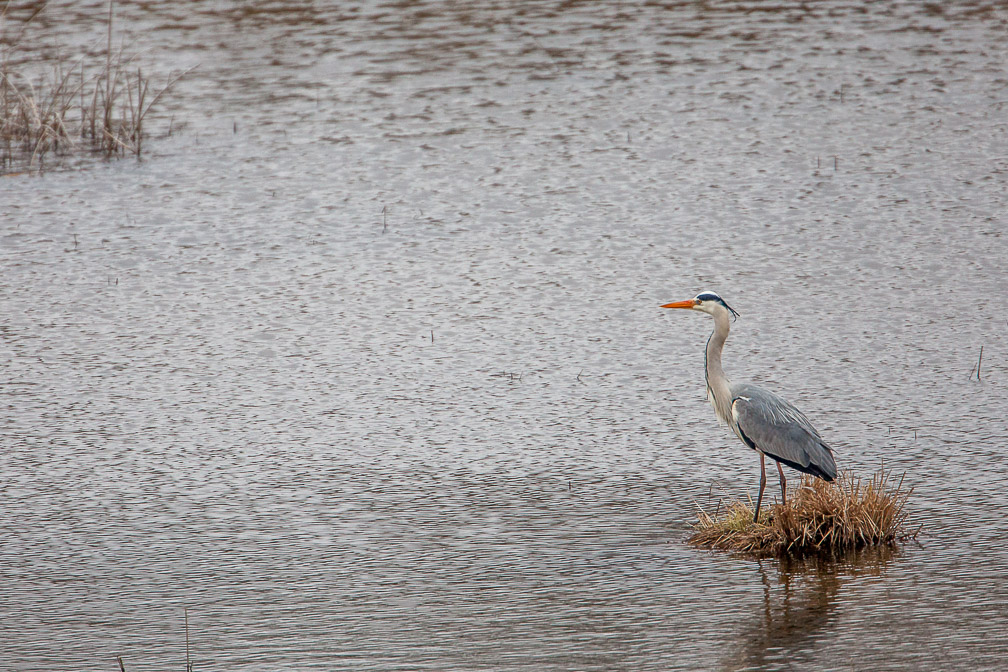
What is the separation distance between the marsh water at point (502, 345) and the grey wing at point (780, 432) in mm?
447

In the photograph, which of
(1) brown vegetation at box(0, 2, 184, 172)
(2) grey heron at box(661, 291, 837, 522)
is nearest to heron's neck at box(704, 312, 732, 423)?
(2) grey heron at box(661, 291, 837, 522)

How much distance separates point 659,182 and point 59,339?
5.47 metres

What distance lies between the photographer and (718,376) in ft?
21.8

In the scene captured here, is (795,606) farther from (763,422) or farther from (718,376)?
(718,376)

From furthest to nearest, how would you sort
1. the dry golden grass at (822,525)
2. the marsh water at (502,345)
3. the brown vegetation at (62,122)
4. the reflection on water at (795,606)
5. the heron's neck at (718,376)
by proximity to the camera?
the brown vegetation at (62,122) → the heron's neck at (718,376) → the dry golden grass at (822,525) → the marsh water at (502,345) → the reflection on water at (795,606)

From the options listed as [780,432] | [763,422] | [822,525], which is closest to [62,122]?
[763,422]

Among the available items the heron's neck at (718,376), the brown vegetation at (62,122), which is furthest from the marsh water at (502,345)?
the heron's neck at (718,376)

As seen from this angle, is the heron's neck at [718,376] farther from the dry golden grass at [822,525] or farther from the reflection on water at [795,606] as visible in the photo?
the reflection on water at [795,606]

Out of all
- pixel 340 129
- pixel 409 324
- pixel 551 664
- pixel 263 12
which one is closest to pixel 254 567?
pixel 551 664

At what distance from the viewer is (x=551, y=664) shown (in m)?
5.29

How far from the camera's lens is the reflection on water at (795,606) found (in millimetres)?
5246

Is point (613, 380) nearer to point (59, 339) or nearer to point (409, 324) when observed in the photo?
point (409, 324)

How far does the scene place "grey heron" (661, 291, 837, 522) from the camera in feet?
20.5

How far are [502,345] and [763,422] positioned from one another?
131 inches
